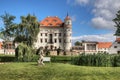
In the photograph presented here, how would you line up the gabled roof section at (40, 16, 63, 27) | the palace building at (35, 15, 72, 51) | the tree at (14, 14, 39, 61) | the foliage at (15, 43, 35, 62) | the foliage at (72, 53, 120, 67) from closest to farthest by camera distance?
the foliage at (72, 53, 120, 67)
the foliage at (15, 43, 35, 62)
the tree at (14, 14, 39, 61)
the palace building at (35, 15, 72, 51)
the gabled roof section at (40, 16, 63, 27)

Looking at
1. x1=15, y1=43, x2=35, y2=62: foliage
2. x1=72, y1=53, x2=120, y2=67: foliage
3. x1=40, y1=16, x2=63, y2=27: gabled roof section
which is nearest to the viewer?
x1=72, y1=53, x2=120, y2=67: foliage

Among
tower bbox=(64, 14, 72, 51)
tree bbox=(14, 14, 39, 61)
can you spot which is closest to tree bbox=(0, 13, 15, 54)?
tree bbox=(14, 14, 39, 61)

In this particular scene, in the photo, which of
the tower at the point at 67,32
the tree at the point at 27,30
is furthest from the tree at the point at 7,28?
the tower at the point at 67,32

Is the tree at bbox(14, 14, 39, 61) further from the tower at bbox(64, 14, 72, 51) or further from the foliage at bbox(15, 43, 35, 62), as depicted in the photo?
the tower at bbox(64, 14, 72, 51)

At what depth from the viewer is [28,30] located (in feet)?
→ 224

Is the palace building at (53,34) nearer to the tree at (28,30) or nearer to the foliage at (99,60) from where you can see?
the tree at (28,30)

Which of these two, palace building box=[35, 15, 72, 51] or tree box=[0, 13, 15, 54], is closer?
tree box=[0, 13, 15, 54]

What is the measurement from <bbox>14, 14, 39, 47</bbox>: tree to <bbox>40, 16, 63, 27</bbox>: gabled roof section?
43.1 m

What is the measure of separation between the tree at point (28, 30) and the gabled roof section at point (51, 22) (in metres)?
43.1

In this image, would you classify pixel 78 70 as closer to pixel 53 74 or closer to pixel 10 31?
pixel 53 74

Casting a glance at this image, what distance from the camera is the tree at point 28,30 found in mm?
68000

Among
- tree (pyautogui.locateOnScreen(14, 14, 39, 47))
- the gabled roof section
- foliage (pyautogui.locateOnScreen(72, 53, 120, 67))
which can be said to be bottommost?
foliage (pyautogui.locateOnScreen(72, 53, 120, 67))

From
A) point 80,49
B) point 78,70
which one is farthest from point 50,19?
point 78,70

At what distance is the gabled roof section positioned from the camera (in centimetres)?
11324
